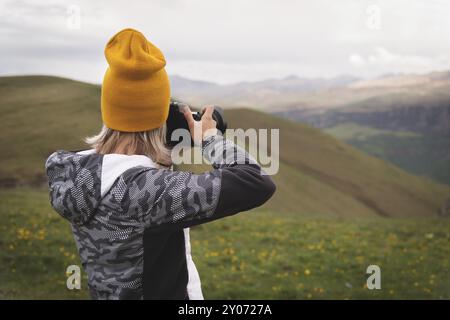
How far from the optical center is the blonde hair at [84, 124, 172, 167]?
2.69m

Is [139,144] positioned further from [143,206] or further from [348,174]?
[348,174]

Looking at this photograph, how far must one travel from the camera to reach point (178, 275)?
2695 mm

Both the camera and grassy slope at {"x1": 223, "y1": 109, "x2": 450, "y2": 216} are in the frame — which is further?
grassy slope at {"x1": 223, "y1": 109, "x2": 450, "y2": 216}

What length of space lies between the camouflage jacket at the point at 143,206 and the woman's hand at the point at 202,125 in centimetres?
6

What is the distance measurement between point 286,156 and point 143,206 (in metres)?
76.6

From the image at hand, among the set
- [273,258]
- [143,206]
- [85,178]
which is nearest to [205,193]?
[143,206]

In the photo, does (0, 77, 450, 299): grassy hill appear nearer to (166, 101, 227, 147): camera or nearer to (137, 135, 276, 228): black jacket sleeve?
(166, 101, 227, 147): camera

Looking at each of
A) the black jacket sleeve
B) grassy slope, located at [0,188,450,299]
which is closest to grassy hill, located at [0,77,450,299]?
grassy slope, located at [0,188,450,299]

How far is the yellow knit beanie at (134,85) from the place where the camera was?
260 centimetres

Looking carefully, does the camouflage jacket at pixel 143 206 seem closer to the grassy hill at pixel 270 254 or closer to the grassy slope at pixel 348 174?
the grassy hill at pixel 270 254

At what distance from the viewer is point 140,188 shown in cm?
247
